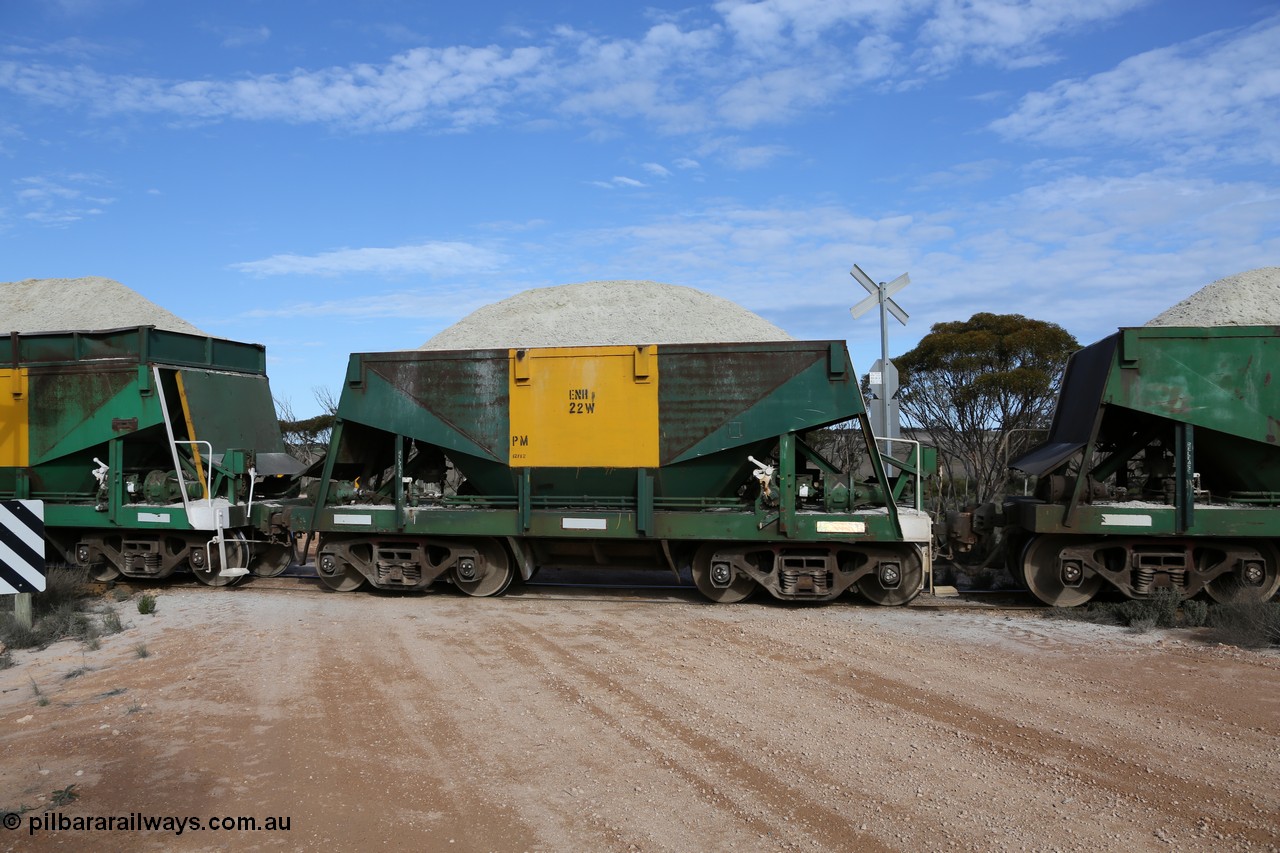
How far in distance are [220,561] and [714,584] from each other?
6.82 meters

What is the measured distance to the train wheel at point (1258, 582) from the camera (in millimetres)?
9297

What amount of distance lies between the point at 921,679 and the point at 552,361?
570 cm

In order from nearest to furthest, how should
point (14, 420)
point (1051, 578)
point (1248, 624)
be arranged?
1. point (1248, 624)
2. point (1051, 578)
3. point (14, 420)

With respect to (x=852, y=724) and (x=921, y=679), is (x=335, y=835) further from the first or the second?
(x=921, y=679)

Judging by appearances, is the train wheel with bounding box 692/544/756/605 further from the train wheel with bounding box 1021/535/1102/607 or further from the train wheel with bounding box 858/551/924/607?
the train wheel with bounding box 1021/535/1102/607

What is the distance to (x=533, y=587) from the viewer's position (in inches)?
453

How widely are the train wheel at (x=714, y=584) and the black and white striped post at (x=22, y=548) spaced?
6835 mm

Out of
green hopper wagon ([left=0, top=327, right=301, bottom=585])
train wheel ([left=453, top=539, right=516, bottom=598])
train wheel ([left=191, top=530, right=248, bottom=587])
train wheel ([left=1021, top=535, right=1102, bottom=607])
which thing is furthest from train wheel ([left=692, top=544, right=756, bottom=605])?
train wheel ([left=191, top=530, right=248, bottom=587])

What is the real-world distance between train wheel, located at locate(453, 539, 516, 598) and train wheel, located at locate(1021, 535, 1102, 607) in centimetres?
629

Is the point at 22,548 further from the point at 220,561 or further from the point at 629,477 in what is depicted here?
the point at 629,477

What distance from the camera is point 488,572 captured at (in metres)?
10.9

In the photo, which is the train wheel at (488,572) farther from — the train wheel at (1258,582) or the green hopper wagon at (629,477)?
the train wheel at (1258,582)

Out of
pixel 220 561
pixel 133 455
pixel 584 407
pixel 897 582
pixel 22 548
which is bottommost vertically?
pixel 897 582

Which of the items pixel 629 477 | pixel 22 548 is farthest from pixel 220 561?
pixel 629 477
